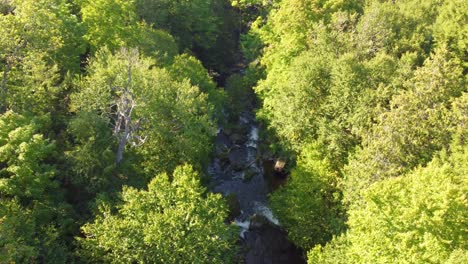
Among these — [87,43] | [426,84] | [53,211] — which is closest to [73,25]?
[87,43]

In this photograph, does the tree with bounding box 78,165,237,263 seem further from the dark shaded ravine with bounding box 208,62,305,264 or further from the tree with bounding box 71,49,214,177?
the dark shaded ravine with bounding box 208,62,305,264

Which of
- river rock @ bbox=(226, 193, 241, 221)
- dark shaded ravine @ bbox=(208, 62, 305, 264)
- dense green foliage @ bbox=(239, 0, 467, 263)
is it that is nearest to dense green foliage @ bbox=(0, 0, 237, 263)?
river rock @ bbox=(226, 193, 241, 221)

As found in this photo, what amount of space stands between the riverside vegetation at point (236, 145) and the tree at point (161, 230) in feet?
0.33

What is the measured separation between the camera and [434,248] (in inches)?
818

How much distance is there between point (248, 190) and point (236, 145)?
8820 mm

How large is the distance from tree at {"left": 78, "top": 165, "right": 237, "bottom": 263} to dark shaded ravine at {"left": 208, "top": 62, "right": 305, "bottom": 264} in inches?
282

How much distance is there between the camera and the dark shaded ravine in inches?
1389

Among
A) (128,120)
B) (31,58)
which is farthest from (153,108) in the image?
(31,58)

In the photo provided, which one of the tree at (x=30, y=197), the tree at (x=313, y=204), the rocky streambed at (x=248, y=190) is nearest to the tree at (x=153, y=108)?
the tree at (x=30, y=197)

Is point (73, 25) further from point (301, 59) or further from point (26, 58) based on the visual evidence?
point (301, 59)

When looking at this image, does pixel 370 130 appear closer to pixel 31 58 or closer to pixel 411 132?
pixel 411 132

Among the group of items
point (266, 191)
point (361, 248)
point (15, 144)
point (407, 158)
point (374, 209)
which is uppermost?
point (407, 158)

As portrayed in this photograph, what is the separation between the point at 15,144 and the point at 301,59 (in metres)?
25.9

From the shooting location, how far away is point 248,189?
43.7 meters
